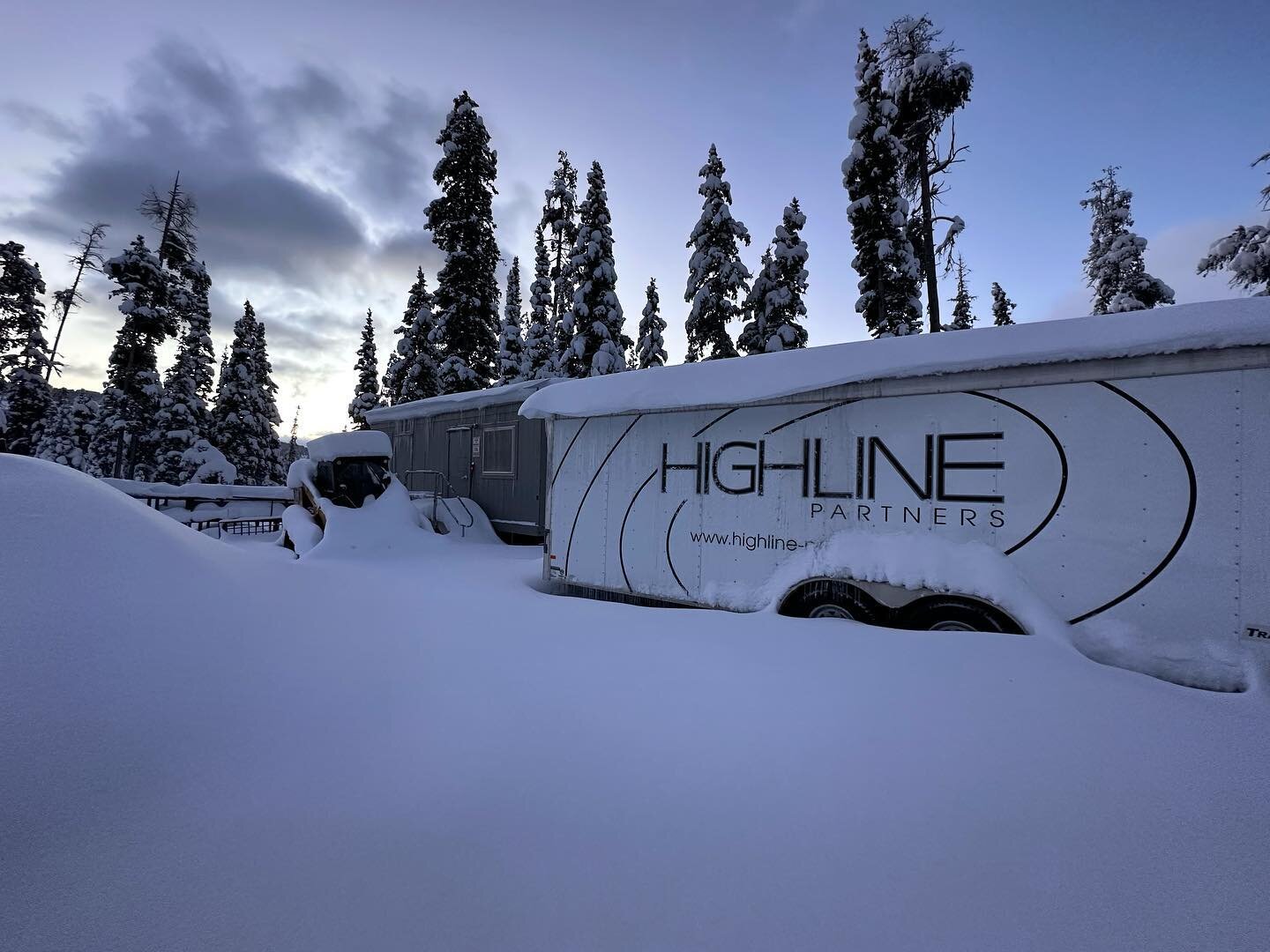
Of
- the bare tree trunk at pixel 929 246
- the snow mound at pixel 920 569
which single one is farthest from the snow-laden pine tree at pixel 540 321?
the snow mound at pixel 920 569

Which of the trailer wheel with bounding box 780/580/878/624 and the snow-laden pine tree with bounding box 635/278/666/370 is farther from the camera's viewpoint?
the snow-laden pine tree with bounding box 635/278/666/370

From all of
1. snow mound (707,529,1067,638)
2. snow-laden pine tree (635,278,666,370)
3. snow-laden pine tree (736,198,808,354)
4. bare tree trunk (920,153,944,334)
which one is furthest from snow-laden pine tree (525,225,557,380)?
snow mound (707,529,1067,638)

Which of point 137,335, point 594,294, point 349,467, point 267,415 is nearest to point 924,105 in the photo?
point 594,294

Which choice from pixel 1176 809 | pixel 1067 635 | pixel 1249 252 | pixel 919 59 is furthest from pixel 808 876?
pixel 919 59

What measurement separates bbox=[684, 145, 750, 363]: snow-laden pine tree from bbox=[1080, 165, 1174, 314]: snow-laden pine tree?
1428 centimetres

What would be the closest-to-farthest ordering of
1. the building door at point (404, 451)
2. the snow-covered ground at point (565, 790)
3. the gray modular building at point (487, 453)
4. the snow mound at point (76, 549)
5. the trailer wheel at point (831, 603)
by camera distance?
the snow-covered ground at point (565, 790), the snow mound at point (76, 549), the trailer wheel at point (831, 603), the gray modular building at point (487, 453), the building door at point (404, 451)

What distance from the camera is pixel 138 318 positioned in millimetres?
20703

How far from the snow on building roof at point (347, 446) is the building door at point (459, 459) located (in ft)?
8.25

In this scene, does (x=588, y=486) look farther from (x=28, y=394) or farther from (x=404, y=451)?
(x=28, y=394)

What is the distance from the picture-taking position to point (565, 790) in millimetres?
2314

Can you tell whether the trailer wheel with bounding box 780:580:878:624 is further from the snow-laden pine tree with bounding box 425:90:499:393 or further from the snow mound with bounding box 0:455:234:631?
the snow-laden pine tree with bounding box 425:90:499:393

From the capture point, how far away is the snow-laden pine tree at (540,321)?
2823cm

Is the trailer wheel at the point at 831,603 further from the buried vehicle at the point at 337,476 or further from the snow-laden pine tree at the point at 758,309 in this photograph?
the snow-laden pine tree at the point at 758,309

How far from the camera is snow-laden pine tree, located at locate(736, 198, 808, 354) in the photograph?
61.1 ft
